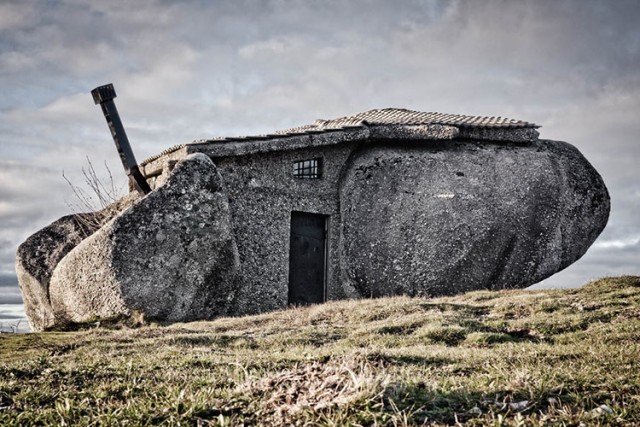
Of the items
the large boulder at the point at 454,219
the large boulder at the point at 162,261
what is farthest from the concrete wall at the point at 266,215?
the large boulder at the point at 454,219

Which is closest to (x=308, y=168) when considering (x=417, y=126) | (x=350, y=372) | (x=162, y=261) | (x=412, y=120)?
(x=417, y=126)

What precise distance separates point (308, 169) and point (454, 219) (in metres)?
4.99

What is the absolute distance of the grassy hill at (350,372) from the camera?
5.03m

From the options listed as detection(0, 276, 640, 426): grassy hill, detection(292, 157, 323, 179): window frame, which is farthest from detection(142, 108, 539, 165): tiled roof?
detection(0, 276, 640, 426): grassy hill

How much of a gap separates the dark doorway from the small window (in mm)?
1295

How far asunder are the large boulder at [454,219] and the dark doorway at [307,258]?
769 mm

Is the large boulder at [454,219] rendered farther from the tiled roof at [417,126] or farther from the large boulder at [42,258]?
the large boulder at [42,258]

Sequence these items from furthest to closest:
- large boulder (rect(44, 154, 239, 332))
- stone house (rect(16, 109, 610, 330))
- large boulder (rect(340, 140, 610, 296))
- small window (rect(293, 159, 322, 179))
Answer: small window (rect(293, 159, 322, 179)) → large boulder (rect(340, 140, 610, 296)) → stone house (rect(16, 109, 610, 330)) → large boulder (rect(44, 154, 239, 332))

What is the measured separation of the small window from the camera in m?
19.8

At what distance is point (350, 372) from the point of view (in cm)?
504

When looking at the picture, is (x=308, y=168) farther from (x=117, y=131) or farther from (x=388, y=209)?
(x=117, y=131)

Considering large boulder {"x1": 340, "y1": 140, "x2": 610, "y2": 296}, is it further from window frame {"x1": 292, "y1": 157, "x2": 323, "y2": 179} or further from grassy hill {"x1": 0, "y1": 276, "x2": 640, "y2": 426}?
grassy hill {"x1": 0, "y1": 276, "x2": 640, "y2": 426}

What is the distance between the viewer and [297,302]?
63.0 feet

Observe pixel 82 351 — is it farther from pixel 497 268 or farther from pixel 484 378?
pixel 497 268
